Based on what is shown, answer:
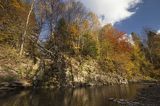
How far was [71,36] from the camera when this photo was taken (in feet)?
227

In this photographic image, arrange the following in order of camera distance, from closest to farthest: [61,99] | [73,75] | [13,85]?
1. [61,99]
2. [13,85]
3. [73,75]

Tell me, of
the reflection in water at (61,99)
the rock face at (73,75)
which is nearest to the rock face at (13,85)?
the rock face at (73,75)

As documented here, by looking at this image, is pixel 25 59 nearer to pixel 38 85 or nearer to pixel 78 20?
pixel 38 85

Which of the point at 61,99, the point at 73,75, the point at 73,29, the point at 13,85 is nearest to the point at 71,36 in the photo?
the point at 73,29

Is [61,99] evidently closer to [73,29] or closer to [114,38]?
[73,29]

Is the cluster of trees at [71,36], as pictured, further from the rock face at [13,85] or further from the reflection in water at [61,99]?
the reflection in water at [61,99]

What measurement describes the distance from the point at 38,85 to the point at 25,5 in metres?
18.1

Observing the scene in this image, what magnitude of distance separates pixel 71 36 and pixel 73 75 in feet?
54.7

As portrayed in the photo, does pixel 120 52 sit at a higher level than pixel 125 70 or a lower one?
higher

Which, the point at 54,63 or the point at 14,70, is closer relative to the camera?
the point at 14,70

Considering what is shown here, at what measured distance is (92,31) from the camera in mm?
73188

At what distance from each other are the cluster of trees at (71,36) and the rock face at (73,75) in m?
3.09

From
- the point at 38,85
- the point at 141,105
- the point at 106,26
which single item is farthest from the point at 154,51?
the point at 141,105

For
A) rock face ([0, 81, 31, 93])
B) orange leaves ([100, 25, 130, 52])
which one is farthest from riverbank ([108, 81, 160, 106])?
orange leaves ([100, 25, 130, 52])
